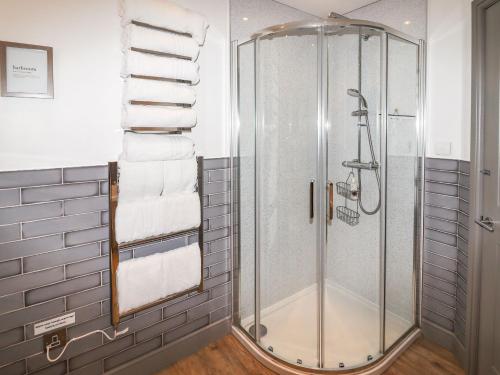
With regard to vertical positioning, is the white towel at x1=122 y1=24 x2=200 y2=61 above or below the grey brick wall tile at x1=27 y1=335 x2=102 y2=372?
above

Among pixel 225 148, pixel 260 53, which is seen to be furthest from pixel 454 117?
pixel 225 148

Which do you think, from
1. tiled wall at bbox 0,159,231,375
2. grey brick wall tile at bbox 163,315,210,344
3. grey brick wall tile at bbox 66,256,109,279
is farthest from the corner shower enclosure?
grey brick wall tile at bbox 66,256,109,279

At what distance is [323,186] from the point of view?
2.01 m

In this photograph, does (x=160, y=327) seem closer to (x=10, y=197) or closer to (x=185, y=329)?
(x=185, y=329)

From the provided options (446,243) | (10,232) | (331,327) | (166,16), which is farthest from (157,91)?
(446,243)

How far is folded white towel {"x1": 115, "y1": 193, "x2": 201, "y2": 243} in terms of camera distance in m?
1.76

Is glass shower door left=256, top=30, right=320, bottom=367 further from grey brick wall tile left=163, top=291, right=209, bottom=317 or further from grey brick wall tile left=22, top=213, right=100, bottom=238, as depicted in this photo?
grey brick wall tile left=22, top=213, right=100, bottom=238

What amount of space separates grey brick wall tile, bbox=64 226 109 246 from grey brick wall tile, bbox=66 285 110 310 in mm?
268

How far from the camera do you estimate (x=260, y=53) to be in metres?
2.09

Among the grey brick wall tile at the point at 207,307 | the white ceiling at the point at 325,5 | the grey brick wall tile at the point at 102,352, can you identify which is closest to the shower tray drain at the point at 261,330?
the grey brick wall tile at the point at 207,307

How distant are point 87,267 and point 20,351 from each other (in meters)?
0.46

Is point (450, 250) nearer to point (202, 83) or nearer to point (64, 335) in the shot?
point (202, 83)

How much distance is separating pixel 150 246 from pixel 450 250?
6.15ft

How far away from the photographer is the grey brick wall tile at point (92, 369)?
177cm
